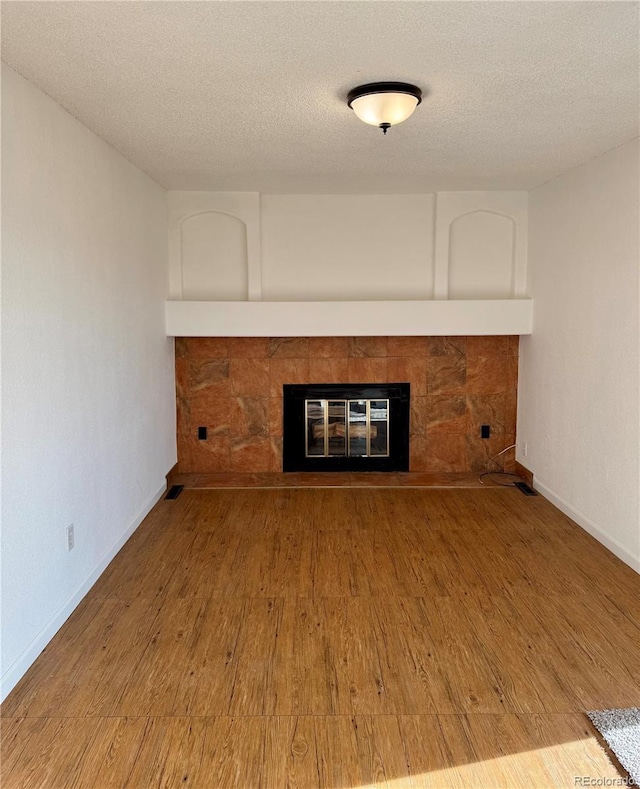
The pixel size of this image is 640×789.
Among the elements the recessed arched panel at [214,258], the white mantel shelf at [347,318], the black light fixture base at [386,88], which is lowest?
the white mantel shelf at [347,318]

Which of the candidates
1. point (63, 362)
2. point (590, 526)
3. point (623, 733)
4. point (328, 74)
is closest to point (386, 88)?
point (328, 74)

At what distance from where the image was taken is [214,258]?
5605mm

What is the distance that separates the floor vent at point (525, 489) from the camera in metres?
5.17

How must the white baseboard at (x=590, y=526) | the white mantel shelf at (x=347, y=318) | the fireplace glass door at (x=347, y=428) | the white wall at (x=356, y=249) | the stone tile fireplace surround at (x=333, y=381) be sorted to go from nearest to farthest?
1. the white baseboard at (x=590, y=526)
2. the white mantel shelf at (x=347, y=318)
3. the white wall at (x=356, y=249)
4. the stone tile fireplace surround at (x=333, y=381)
5. the fireplace glass door at (x=347, y=428)

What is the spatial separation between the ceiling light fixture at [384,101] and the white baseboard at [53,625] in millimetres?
2632

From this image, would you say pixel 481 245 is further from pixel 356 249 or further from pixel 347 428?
pixel 347 428

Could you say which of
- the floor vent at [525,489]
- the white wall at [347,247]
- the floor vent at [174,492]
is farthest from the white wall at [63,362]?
the floor vent at [525,489]

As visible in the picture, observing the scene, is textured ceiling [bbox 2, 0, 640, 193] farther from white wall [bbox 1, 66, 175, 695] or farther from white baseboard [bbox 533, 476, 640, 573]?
white baseboard [bbox 533, 476, 640, 573]

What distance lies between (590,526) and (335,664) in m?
2.24

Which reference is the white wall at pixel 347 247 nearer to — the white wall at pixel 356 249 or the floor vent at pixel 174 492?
the white wall at pixel 356 249

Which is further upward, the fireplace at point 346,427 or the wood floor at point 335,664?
the fireplace at point 346,427

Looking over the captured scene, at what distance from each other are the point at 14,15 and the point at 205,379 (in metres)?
3.76

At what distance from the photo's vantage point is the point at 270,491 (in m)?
5.35

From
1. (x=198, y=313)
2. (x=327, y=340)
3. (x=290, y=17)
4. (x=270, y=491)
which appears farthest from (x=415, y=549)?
(x=290, y=17)
